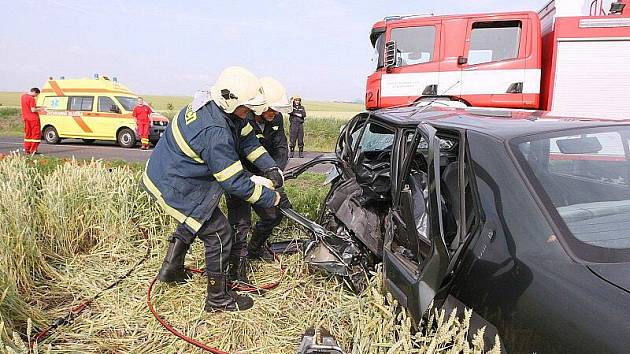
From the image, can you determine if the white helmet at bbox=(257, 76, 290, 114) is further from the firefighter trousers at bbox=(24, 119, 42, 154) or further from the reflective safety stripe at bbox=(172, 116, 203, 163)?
the firefighter trousers at bbox=(24, 119, 42, 154)

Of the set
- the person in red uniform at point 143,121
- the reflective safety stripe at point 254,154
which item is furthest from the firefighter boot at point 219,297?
the person in red uniform at point 143,121

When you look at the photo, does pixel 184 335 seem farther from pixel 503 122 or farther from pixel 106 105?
pixel 106 105

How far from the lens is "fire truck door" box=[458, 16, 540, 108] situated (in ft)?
23.0

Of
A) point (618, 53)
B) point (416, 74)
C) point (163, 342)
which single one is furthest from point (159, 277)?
point (618, 53)

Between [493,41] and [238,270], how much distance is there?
5.51 meters

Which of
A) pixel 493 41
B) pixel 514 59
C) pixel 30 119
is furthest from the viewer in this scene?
pixel 30 119

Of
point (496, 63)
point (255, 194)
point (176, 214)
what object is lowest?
point (176, 214)

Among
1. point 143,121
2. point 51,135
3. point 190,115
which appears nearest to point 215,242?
point 190,115

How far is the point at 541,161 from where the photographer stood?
6.64ft

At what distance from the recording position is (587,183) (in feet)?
6.64

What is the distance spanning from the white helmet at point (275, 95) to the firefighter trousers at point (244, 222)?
896 millimetres

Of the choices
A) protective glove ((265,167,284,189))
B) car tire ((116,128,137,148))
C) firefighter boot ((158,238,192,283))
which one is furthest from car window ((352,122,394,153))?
car tire ((116,128,137,148))

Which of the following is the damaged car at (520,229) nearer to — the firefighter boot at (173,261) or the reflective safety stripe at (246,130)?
the reflective safety stripe at (246,130)

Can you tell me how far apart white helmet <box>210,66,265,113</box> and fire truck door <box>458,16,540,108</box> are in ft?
16.2
